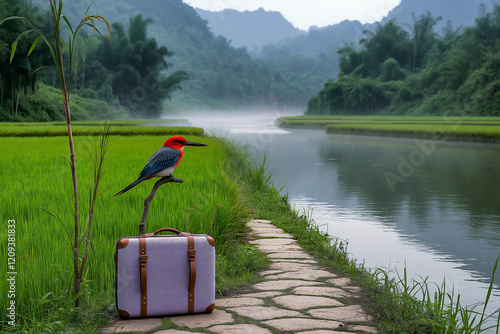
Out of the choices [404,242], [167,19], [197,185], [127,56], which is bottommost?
[404,242]

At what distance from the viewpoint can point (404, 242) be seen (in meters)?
5.42

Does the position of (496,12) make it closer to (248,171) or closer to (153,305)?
(248,171)

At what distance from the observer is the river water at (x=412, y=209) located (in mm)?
4590

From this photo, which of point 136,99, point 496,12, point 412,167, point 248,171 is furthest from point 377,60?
point 248,171

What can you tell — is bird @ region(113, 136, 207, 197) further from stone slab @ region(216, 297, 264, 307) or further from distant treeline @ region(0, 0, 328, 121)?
stone slab @ region(216, 297, 264, 307)

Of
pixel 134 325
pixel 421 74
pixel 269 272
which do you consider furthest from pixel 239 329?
pixel 421 74

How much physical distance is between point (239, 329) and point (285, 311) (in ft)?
1.21

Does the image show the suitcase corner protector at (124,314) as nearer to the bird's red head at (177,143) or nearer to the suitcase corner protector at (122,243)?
the suitcase corner protector at (122,243)

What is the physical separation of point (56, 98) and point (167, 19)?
9611cm

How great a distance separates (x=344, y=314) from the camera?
2828 mm

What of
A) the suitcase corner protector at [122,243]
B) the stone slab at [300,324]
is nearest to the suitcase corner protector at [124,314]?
the suitcase corner protector at [122,243]

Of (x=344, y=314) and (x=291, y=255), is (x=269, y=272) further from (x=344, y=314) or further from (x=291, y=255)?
(x=344, y=314)

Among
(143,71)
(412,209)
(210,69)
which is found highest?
(210,69)

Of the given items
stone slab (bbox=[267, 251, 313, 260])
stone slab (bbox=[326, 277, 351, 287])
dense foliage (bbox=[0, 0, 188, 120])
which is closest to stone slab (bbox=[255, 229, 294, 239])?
stone slab (bbox=[267, 251, 313, 260])
